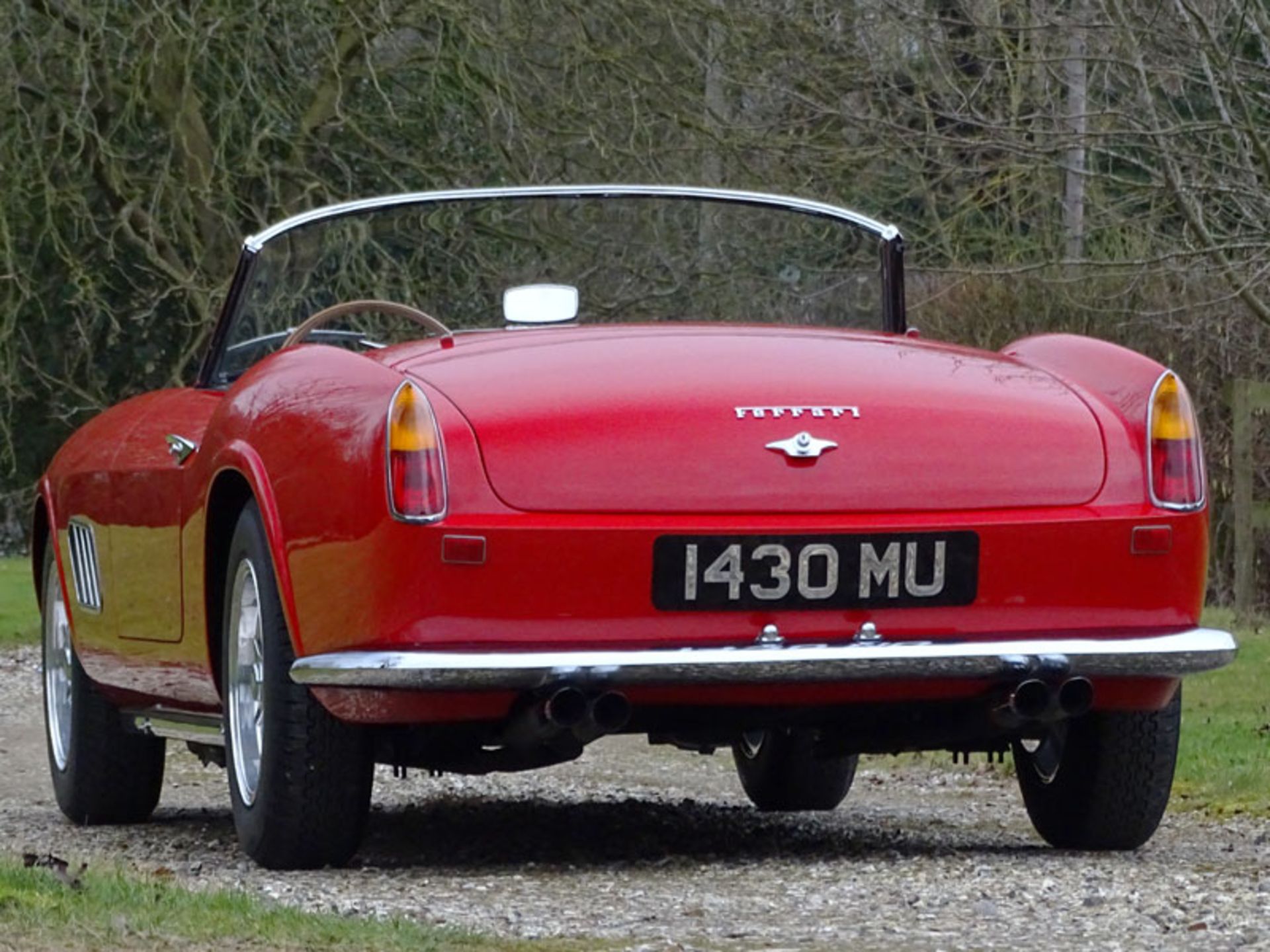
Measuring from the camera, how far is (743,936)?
4465 millimetres

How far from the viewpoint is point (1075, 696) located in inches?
209

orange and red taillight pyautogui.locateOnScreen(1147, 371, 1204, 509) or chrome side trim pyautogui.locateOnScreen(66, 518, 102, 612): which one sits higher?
orange and red taillight pyautogui.locateOnScreen(1147, 371, 1204, 509)

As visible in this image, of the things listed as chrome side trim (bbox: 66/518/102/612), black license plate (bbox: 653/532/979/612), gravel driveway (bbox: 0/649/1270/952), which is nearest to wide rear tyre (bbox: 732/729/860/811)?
gravel driveway (bbox: 0/649/1270/952)

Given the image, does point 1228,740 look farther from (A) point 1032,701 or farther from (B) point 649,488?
(B) point 649,488

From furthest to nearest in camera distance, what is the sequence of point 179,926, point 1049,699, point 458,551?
point 1049,699, point 458,551, point 179,926

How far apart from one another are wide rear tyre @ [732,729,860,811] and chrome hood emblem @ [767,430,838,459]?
7.12 ft

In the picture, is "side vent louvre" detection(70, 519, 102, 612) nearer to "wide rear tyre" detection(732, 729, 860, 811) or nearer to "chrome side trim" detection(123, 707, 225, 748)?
"chrome side trim" detection(123, 707, 225, 748)

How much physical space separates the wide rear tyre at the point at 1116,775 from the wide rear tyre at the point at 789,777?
54.8 inches

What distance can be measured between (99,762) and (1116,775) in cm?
284

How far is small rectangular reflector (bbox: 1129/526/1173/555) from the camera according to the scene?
532 centimetres

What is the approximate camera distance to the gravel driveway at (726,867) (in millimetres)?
4578

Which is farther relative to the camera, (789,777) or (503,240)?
(503,240)

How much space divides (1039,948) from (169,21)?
13.1 meters

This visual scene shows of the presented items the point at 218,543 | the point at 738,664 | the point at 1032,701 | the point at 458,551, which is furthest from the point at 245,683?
the point at 1032,701
